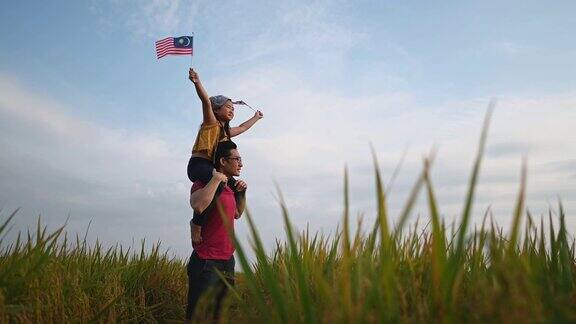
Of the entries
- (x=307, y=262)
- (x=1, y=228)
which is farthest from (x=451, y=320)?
(x=1, y=228)

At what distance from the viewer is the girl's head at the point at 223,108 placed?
5.53 metres

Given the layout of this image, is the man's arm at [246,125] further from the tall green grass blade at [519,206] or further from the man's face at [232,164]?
the tall green grass blade at [519,206]

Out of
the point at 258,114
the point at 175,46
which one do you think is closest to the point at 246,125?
the point at 258,114

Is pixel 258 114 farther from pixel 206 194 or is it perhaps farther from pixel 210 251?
pixel 210 251

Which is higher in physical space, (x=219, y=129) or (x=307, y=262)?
(x=219, y=129)

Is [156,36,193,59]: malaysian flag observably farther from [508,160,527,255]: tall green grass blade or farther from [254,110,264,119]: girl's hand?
[508,160,527,255]: tall green grass blade

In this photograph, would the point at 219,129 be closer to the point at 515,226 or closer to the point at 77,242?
the point at 77,242

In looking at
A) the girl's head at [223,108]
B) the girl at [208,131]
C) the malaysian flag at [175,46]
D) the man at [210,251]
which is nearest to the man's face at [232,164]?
the girl at [208,131]

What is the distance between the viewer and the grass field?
4.27ft

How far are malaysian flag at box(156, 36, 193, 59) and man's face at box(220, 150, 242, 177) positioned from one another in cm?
486

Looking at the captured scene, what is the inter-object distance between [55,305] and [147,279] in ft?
6.91

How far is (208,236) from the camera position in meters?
4.17

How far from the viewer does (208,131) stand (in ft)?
16.9

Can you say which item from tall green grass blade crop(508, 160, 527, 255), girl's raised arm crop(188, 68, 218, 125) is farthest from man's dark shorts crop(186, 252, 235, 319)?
tall green grass blade crop(508, 160, 527, 255)
